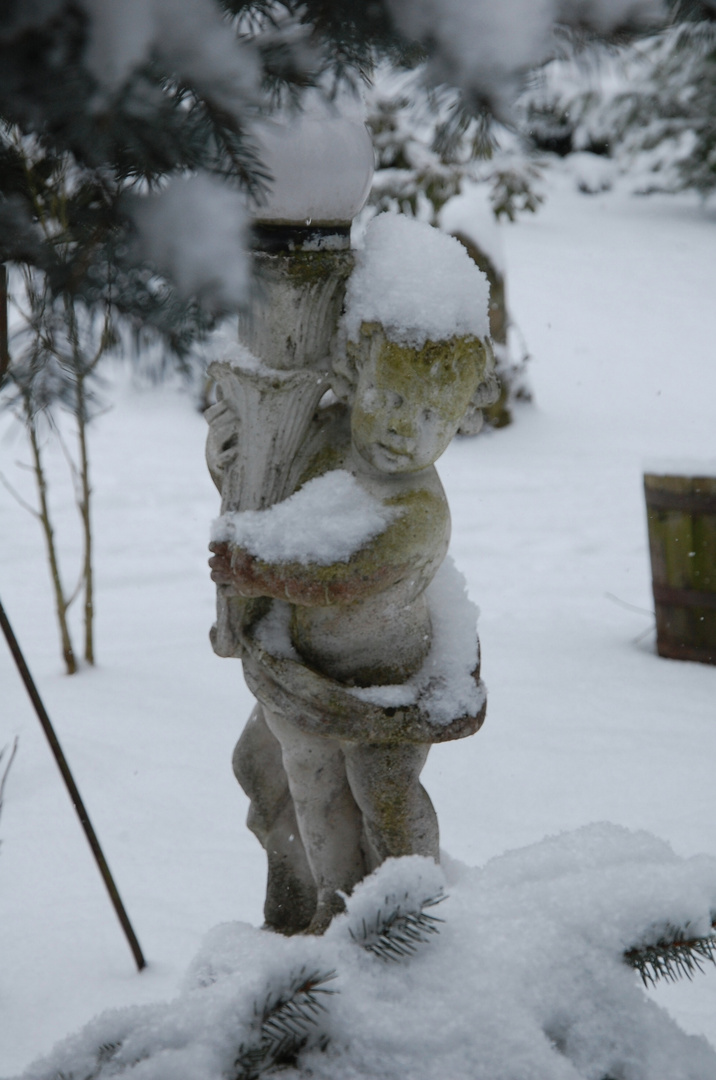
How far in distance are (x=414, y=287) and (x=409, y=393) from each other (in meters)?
0.16

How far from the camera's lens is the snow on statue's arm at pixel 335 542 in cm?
153

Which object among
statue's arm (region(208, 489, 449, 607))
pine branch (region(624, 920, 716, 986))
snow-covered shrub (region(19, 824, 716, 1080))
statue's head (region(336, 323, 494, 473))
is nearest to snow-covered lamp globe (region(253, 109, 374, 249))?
statue's head (region(336, 323, 494, 473))

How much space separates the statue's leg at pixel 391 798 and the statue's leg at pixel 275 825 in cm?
27

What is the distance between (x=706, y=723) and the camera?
3.59 meters

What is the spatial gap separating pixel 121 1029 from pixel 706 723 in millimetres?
2963

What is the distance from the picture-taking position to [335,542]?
5.02 feet

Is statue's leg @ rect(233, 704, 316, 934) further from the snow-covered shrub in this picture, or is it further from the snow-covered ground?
the snow-covered shrub

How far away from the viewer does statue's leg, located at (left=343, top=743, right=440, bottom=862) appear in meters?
1.67

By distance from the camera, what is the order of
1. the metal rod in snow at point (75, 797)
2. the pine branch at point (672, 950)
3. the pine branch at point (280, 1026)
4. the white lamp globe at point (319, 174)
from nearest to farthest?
1. the pine branch at point (280, 1026)
2. the pine branch at point (672, 950)
3. the white lamp globe at point (319, 174)
4. the metal rod in snow at point (75, 797)

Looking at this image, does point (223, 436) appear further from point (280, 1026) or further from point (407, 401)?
point (280, 1026)

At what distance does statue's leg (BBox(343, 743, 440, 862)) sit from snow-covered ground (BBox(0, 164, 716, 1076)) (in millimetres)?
684

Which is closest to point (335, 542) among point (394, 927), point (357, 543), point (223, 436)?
point (357, 543)

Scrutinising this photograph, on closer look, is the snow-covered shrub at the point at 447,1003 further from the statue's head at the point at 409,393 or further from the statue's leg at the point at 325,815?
the statue's head at the point at 409,393

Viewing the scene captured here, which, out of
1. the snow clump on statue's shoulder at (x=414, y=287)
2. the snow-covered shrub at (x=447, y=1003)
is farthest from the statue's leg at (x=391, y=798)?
the snow clump on statue's shoulder at (x=414, y=287)
